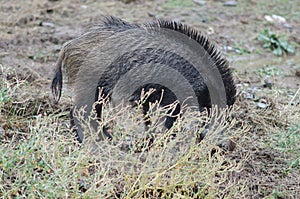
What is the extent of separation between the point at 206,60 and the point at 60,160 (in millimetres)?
1968

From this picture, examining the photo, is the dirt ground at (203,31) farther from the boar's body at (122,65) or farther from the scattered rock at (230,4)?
the boar's body at (122,65)

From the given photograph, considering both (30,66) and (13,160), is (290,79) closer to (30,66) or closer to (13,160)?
(30,66)

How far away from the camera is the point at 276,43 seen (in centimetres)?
778

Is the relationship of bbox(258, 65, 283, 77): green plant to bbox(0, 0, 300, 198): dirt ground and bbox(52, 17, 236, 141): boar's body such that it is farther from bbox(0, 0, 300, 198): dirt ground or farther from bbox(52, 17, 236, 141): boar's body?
bbox(52, 17, 236, 141): boar's body

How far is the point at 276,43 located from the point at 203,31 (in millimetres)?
1110

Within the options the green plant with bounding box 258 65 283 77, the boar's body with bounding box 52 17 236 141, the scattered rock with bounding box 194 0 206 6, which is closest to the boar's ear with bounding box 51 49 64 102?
the boar's body with bounding box 52 17 236 141

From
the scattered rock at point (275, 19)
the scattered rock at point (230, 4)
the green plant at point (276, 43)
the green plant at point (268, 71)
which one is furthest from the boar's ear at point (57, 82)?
the scattered rock at point (230, 4)

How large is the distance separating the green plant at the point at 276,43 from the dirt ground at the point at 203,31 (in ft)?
0.28

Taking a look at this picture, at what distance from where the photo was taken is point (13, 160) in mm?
3184

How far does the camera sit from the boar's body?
4.38 metres

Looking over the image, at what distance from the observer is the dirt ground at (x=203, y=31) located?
5629 millimetres

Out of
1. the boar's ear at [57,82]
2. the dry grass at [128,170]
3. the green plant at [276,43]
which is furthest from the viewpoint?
the green plant at [276,43]

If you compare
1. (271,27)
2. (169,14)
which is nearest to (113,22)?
(169,14)

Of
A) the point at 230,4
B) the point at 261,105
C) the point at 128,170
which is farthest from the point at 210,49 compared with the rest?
the point at 230,4
